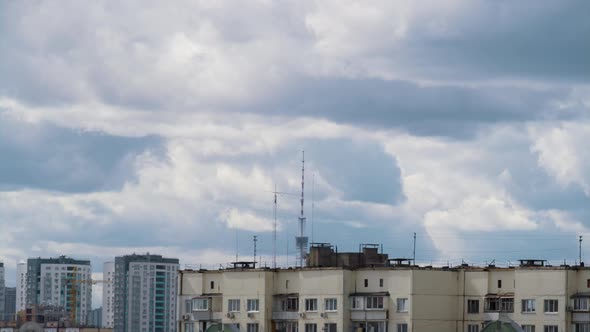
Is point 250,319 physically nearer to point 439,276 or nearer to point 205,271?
point 205,271

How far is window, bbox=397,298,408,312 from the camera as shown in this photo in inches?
6880

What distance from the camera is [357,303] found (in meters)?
179

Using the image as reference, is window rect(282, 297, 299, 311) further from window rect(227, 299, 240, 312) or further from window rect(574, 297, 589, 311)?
window rect(574, 297, 589, 311)

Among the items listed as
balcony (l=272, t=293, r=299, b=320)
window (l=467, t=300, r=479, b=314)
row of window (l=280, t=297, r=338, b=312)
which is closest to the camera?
window (l=467, t=300, r=479, b=314)

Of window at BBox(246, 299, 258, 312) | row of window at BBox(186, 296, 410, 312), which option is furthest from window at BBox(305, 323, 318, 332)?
window at BBox(246, 299, 258, 312)

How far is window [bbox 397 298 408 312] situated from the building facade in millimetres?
122

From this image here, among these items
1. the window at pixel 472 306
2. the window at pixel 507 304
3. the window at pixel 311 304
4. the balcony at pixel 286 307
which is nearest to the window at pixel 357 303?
the window at pixel 311 304

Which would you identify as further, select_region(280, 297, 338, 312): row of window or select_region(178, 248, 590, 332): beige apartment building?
select_region(280, 297, 338, 312): row of window

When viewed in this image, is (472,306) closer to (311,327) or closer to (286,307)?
(311,327)

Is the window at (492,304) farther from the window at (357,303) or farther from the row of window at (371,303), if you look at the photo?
the window at (357,303)

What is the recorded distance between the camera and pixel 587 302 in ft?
538

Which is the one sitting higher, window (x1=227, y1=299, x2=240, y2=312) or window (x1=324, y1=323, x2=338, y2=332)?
window (x1=227, y1=299, x2=240, y2=312)

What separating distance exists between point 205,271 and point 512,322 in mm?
49142

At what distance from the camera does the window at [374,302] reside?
17700cm
